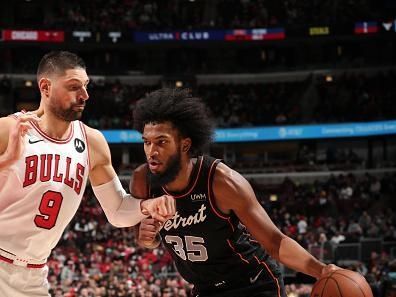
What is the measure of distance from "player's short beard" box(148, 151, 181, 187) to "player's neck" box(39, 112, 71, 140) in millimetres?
718

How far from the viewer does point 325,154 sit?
2833cm

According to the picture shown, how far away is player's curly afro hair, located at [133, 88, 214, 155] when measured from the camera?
14.0 feet

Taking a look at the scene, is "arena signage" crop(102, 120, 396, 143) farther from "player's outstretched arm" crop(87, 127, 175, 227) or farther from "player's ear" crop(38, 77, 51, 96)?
"player's ear" crop(38, 77, 51, 96)

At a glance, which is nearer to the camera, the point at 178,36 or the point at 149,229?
the point at 149,229

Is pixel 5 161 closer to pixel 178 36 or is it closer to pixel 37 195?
pixel 37 195

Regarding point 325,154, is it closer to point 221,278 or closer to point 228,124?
point 228,124

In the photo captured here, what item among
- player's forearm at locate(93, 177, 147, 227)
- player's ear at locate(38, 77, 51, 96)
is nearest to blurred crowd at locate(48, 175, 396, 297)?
player's forearm at locate(93, 177, 147, 227)

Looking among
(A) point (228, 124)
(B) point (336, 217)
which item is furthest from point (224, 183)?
(A) point (228, 124)

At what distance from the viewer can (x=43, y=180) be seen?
162 inches

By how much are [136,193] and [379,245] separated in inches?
552

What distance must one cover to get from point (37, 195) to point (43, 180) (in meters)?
0.10

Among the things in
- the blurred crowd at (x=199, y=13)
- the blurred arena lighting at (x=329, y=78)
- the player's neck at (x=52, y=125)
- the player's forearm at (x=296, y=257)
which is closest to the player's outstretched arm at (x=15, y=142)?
the player's neck at (x=52, y=125)

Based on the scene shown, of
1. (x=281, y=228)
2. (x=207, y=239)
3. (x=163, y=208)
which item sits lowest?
(x=281, y=228)

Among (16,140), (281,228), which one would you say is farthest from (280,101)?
(16,140)
